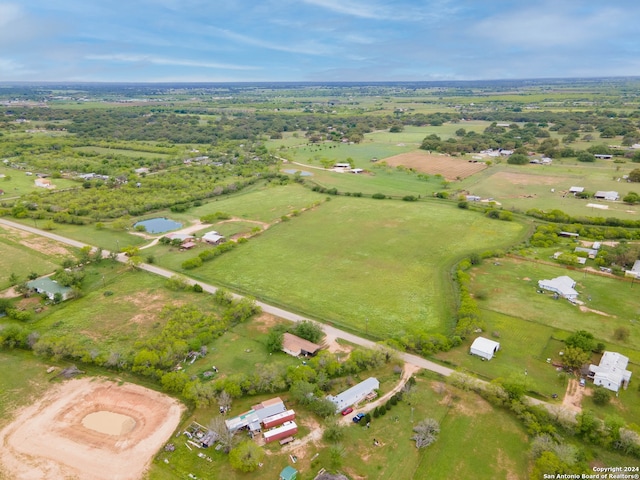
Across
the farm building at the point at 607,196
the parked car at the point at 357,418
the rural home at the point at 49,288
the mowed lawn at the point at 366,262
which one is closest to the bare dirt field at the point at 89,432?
the parked car at the point at 357,418

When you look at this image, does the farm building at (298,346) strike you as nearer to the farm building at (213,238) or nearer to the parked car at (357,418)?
the parked car at (357,418)

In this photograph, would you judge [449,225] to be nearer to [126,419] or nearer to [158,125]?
[126,419]

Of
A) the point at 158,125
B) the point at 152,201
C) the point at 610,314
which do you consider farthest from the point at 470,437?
the point at 158,125

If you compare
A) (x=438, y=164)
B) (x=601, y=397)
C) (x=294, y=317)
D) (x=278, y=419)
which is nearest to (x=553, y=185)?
(x=438, y=164)

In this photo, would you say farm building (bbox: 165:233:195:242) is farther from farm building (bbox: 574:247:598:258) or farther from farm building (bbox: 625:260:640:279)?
farm building (bbox: 625:260:640:279)

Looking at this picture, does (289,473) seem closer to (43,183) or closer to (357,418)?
(357,418)

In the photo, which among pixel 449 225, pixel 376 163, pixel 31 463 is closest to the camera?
pixel 31 463
